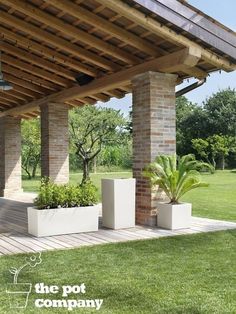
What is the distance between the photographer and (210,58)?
7.08 metres

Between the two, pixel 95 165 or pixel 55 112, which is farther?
pixel 95 165

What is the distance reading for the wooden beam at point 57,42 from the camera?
7.57 m

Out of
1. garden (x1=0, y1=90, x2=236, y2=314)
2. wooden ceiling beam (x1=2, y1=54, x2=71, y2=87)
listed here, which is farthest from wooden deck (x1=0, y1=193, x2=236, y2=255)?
wooden ceiling beam (x1=2, y1=54, x2=71, y2=87)

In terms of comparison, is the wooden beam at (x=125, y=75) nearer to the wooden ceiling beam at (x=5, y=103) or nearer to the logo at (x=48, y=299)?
A: the wooden ceiling beam at (x=5, y=103)

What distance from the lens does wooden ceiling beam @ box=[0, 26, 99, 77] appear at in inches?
330

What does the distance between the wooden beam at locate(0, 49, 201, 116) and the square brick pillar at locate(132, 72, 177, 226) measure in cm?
18

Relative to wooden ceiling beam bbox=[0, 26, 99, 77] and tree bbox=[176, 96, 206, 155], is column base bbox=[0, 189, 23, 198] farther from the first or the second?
tree bbox=[176, 96, 206, 155]

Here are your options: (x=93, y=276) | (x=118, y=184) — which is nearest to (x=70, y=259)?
(x=93, y=276)

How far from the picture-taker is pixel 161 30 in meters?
6.54

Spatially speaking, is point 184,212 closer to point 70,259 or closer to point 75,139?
point 70,259

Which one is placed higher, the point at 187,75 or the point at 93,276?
the point at 187,75

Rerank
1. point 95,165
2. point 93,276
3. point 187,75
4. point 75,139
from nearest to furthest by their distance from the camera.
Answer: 1. point 93,276
2. point 187,75
3. point 75,139
4. point 95,165

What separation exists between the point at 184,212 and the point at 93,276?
10.9ft

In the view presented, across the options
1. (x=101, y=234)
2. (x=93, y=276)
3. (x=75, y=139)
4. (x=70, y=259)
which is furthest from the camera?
(x=75, y=139)
